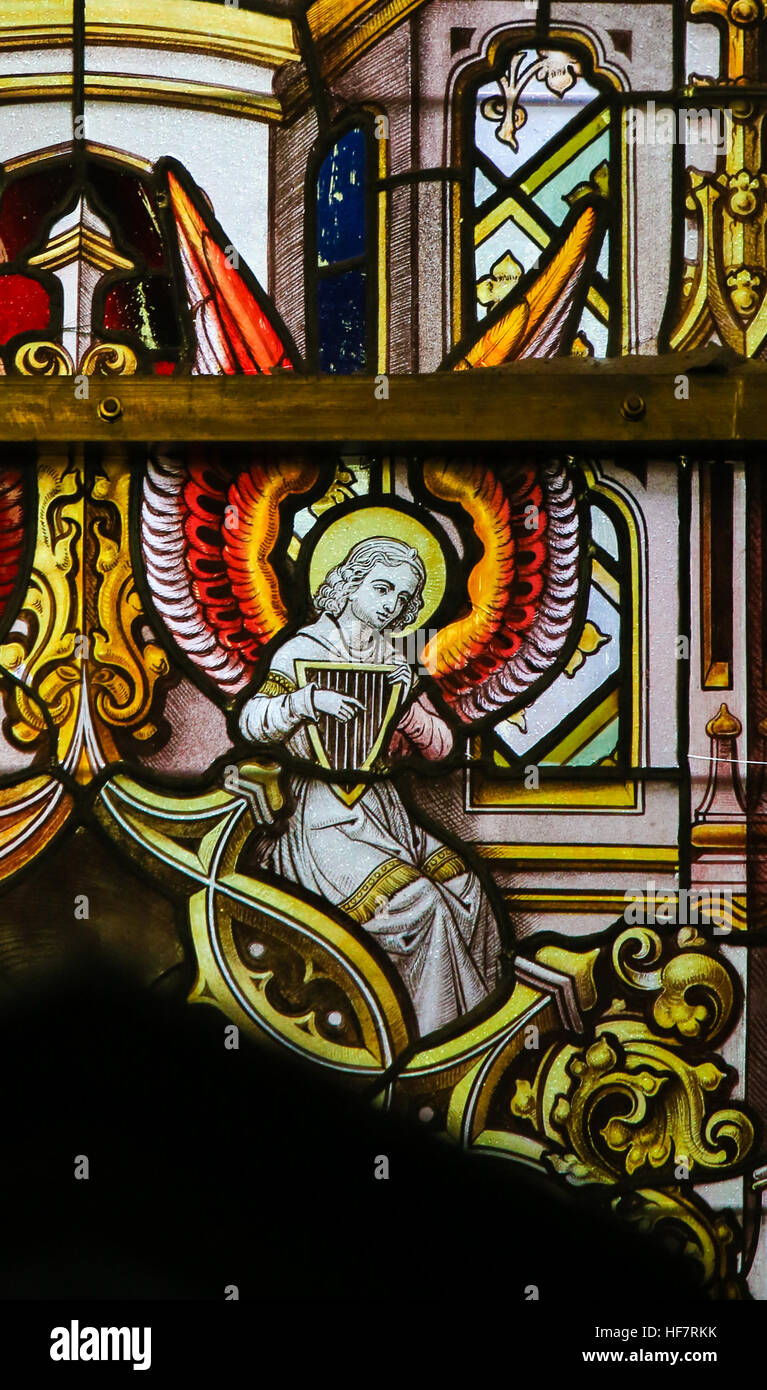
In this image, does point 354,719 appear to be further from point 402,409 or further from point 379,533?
point 402,409

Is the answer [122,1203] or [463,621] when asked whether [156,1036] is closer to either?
[122,1203]

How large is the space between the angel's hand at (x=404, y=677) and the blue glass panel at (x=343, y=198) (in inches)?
35.5

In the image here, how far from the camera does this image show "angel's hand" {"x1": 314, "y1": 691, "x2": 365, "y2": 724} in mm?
3248

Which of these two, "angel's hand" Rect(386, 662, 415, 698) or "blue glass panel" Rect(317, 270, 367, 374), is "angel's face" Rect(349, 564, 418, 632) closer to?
"angel's hand" Rect(386, 662, 415, 698)

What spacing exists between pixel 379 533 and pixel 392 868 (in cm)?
71

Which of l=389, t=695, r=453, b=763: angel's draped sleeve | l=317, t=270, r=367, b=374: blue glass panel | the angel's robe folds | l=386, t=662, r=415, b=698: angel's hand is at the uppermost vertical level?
l=317, t=270, r=367, b=374: blue glass panel

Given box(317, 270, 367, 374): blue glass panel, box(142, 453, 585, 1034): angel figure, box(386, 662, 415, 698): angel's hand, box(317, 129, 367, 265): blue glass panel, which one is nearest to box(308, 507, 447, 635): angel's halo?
box(142, 453, 585, 1034): angel figure

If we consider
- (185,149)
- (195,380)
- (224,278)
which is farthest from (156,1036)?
(185,149)

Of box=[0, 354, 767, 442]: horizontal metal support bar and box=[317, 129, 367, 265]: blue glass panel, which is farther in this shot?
box=[317, 129, 367, 265]: blue glass panel

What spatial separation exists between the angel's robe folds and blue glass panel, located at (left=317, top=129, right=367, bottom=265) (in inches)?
35.0

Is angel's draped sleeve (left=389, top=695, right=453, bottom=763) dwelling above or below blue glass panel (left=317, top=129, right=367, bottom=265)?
below

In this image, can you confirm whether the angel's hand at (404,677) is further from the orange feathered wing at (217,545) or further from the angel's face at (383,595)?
the orange feathered wing at (217,545)

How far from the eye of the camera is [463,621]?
327cm
